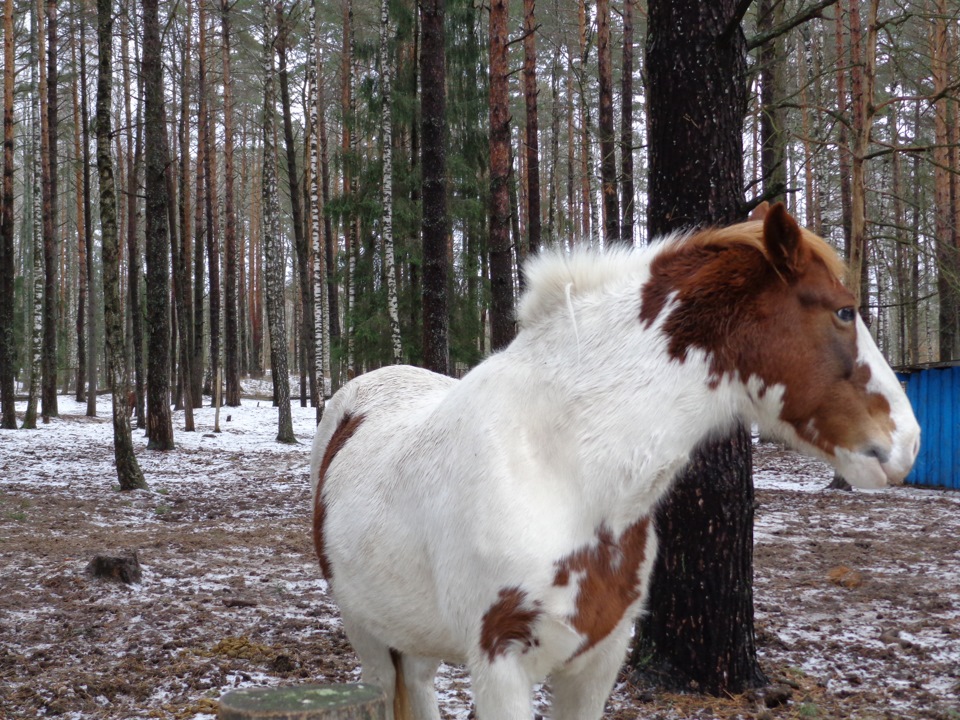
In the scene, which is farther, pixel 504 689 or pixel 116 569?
pixel 116 569

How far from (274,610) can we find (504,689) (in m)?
4.37

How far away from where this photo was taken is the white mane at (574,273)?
97.4 inches

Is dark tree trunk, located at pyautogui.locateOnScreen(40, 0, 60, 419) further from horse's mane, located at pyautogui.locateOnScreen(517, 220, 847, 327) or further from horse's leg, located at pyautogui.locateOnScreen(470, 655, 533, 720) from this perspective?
horse's leg, located at pyautogui.locateOnScreen(470, 655, 533, 720)

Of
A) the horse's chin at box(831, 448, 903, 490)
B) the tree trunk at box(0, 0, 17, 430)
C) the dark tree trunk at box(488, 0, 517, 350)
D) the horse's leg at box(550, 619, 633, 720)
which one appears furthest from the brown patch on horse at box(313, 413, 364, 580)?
the tree trunk at box(0, 0, 17, 430)

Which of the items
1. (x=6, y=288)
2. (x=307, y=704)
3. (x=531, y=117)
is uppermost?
(x=531, y=117)

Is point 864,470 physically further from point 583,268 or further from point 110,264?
point 110,264

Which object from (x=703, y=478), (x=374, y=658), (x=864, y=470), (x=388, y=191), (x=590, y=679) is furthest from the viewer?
(x=388, y=191)

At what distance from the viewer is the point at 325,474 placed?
3584 mm

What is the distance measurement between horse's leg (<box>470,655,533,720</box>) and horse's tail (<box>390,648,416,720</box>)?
1.28 m

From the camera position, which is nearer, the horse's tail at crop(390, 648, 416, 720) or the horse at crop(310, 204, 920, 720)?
the horse at crop(310, 204, 920, 720)

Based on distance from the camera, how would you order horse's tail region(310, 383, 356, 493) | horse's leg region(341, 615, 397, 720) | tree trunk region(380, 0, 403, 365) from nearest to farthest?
horse's leg region(341, 615, 397, 720) < horse's tail region(310, 383, 356, 493) < tree trunk region(380, 0, 403, 365)

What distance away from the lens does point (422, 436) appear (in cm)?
280

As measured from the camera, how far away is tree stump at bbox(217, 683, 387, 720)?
1892 millimetres

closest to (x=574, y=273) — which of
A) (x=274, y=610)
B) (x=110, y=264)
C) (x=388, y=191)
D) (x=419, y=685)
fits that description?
(x=419, y=685)
